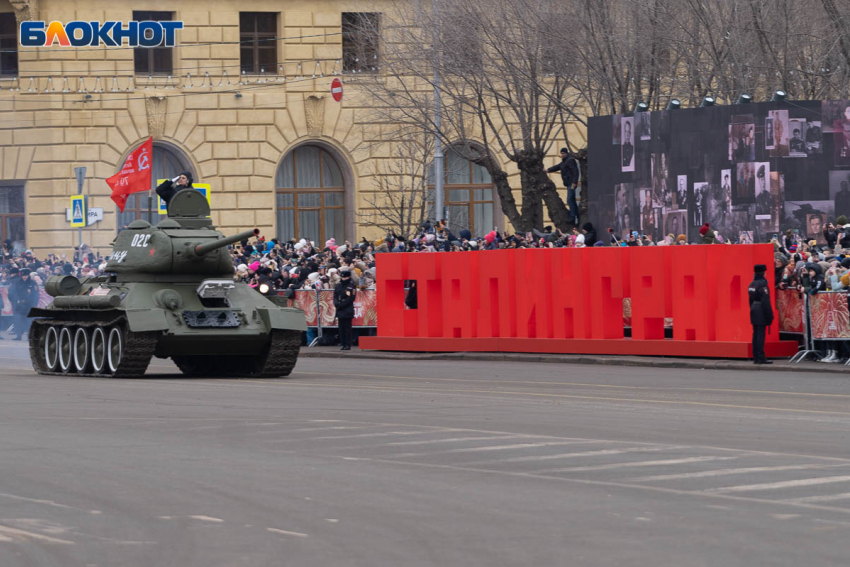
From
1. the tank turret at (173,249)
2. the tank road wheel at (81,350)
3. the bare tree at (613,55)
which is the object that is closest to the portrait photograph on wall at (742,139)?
the bare tree at (613,55)

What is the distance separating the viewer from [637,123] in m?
29.5

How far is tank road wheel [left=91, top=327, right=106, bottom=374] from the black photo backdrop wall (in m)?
10.9

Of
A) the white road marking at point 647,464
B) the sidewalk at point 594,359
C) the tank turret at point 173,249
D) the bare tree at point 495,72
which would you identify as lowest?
the white road marking at point 647,464

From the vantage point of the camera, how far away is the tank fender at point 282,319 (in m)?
23.0

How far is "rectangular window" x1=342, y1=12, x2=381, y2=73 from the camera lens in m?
43.7

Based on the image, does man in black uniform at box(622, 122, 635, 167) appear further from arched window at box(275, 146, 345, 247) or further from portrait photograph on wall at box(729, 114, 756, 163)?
arched window at box(275, 146, 345, 247)

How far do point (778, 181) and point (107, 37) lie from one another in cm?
2339

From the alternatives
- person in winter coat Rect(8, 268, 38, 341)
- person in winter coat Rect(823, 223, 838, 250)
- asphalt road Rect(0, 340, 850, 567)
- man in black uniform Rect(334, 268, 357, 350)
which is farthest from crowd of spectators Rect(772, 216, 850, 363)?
person in winter coat Rect(8, 268, 38, 341)

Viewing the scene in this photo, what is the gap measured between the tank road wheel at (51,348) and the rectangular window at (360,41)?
19684 mm

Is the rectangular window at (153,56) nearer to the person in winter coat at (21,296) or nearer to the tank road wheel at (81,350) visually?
the person in winter coat at (21,296)

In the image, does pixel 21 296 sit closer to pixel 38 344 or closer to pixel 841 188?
pixel 38 344

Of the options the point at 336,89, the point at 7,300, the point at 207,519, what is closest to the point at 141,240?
the point at 207,519

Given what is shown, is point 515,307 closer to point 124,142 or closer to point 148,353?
point 148,353

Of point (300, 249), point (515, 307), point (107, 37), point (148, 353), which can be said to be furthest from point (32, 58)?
point (148, 353)
